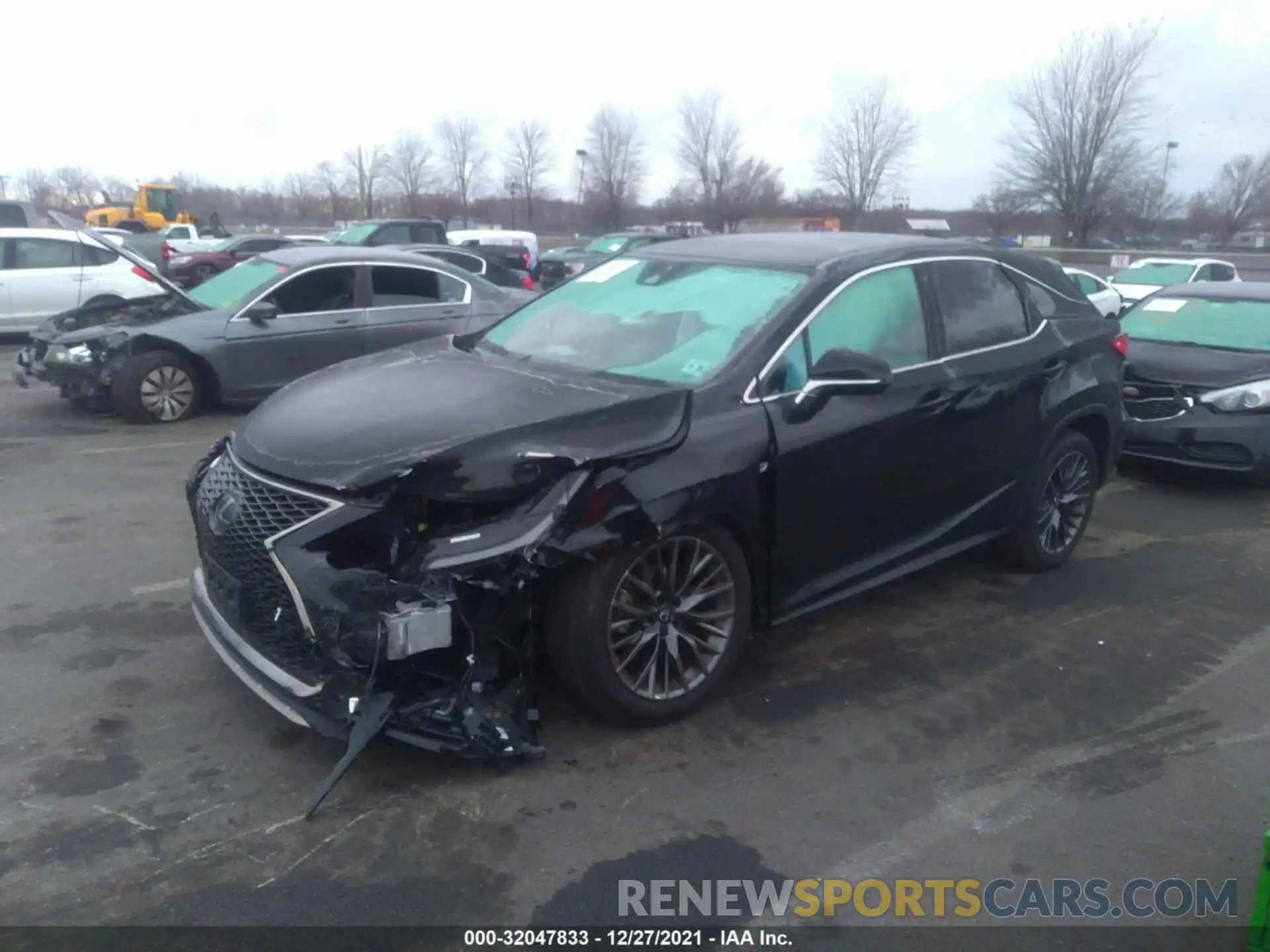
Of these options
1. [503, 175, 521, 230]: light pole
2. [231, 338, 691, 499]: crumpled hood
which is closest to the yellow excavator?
[503, 175, 521, 230]: light pole

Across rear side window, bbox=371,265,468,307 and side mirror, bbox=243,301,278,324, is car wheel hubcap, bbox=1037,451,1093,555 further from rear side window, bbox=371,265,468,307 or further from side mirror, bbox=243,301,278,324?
side mirror, bbox=243,301,278,324

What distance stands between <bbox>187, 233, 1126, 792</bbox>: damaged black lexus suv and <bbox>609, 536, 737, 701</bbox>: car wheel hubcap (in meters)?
0.01

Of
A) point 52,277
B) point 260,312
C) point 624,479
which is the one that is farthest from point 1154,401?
point 52,277

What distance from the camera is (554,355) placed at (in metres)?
4.76

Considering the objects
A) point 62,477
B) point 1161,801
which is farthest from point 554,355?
point 62,477

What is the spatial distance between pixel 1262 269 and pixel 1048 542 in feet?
113

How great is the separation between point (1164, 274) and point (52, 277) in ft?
63.7

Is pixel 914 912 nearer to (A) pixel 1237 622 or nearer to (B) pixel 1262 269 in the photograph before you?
(A) pixel 1237 622

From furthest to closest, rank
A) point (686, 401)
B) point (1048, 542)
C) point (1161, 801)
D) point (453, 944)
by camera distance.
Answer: point (1048, 542)
point (686, 401)
point (1161, 801)
point (453, 944)

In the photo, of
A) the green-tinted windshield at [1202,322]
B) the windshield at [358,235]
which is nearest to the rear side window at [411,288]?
the green-tinted windshield at [1202,322]

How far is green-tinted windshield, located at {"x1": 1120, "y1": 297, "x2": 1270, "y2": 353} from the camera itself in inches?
330

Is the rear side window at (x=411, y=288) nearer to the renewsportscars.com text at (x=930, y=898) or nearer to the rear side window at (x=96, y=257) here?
the rear side window at (x=96, y=257)

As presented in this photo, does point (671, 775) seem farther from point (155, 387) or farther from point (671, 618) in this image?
point (155, 387)

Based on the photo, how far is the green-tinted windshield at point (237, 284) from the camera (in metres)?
9.99
